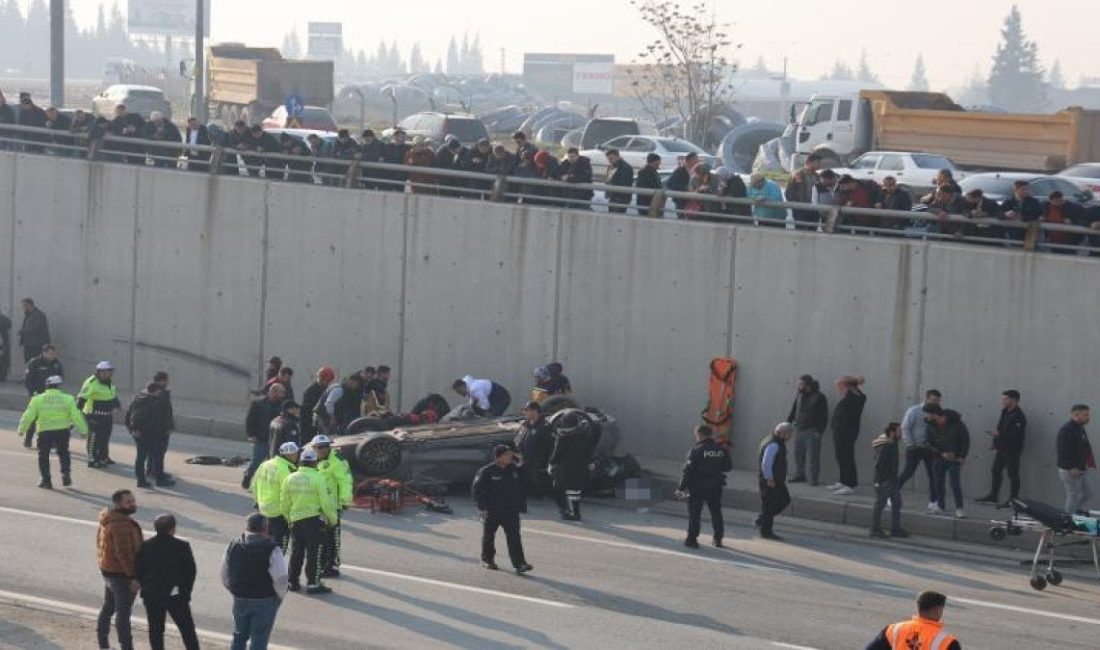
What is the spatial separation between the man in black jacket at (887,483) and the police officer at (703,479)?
1879 millimetres

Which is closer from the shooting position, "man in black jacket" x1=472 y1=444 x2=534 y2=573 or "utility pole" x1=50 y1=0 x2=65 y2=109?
"man in black jacket" x1=472 y1=444 x2=534 y2=573

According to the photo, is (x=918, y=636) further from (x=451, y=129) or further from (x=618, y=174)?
(x=451, y=129)

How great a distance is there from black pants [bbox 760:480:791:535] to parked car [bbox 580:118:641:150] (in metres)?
26.3

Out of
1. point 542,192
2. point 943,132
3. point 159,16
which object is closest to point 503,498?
point 542,192

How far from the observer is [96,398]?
2153 centimetres

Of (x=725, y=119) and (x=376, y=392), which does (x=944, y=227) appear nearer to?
(x=376, y=392)

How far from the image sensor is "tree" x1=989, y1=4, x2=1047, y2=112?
175m

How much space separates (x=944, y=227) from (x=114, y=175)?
13197 millimetres

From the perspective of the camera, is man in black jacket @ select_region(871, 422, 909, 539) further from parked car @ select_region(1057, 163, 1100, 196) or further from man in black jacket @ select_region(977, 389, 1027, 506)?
parked car @ select_region(1057, 163, 1100, 196)

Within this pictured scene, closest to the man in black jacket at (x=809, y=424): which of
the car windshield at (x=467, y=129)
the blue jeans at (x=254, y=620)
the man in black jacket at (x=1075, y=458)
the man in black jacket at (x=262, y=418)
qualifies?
the man in black jacket at (x=1075, y=458)

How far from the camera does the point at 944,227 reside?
21.8m

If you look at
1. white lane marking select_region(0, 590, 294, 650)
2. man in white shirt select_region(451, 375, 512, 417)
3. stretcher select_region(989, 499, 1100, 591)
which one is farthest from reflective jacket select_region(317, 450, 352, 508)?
man in white shirt select_region(451, 375, 512, 417)

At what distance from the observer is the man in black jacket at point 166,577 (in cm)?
1278

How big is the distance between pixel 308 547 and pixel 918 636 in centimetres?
676
